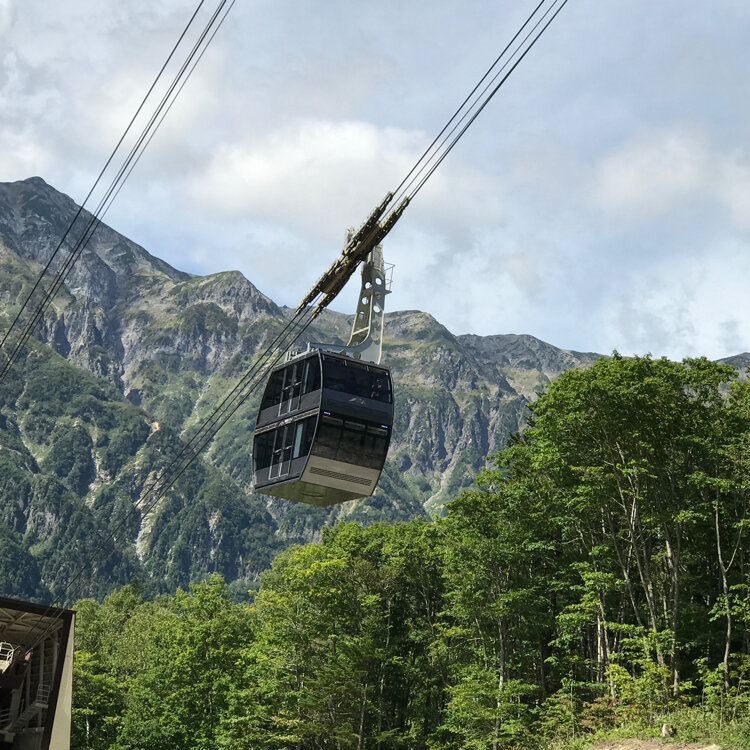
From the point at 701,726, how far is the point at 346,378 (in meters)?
14.6

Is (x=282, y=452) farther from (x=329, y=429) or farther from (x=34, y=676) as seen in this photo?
(x=34, y=676)

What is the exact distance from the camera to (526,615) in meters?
41.8

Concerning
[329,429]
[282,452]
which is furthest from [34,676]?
[329,429]

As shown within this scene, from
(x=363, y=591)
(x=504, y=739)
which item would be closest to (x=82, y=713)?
(x=363, y=591)

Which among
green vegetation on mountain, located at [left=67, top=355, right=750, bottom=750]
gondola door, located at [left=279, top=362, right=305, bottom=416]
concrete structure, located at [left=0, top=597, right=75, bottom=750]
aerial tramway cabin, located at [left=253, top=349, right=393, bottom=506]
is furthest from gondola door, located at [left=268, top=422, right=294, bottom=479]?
concrete structure, located at [left=0, top=597, right=75, bottom=750]

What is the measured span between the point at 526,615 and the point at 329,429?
16.1 metres

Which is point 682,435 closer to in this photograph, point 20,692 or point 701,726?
point 701,726

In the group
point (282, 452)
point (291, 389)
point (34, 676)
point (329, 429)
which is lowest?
point (34, 676)

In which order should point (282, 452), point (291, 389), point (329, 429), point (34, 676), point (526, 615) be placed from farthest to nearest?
point (34, 676), point (526, 615), point (291, 389), point (282, 452), point (329, 429)

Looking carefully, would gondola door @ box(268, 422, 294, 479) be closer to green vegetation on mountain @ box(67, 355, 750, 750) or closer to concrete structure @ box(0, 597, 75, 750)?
green vegetation on mountain @ box(67, 355, 750, 750)

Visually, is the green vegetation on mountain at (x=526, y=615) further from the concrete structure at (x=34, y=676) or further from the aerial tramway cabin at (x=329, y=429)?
the aerial tramway cabin at (x=329, y=429)

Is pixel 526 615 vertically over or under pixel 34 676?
over

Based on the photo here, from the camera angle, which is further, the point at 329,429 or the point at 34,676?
the point at 34,676

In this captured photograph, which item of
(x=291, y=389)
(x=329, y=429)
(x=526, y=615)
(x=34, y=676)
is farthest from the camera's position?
(x=34, y=676)
